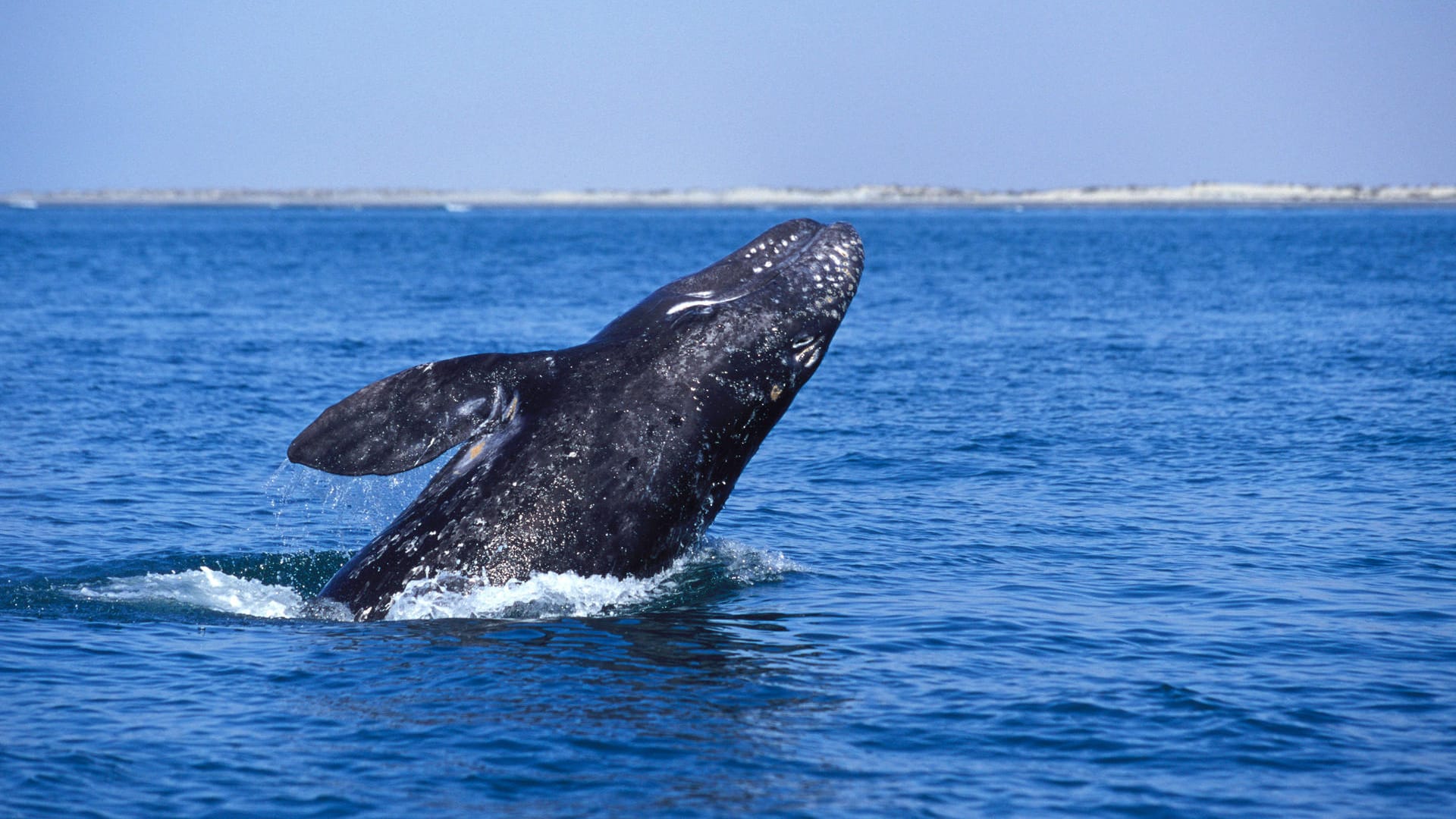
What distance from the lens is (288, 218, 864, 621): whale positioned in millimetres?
9695

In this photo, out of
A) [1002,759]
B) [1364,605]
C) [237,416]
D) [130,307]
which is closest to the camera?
[1002,759]

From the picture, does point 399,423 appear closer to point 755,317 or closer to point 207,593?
point 755,317

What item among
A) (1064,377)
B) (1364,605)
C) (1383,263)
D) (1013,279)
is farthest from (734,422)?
(1383,263)

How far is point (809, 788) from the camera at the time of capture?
7293 millimetres

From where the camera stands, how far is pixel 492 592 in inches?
387

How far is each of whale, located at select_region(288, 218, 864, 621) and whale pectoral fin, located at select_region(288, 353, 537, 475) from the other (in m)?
0.02

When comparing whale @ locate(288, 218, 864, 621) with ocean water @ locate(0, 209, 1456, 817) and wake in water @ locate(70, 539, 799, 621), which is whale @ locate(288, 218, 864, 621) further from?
ocean water @ locate(0, 209, 1456, 817)

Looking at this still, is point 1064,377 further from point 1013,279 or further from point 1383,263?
point 1383,263

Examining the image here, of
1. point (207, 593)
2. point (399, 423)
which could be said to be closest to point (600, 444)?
point (399, 423)

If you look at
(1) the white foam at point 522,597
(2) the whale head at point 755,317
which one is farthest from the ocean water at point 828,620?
(2) the whale head at point 755,317

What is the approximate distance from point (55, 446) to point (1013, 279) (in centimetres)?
4351

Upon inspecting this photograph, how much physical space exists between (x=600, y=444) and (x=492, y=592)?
4.05ft

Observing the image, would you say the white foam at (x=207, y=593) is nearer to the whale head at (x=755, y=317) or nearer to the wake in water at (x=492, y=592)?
the wake in water at (x=492, y=592)

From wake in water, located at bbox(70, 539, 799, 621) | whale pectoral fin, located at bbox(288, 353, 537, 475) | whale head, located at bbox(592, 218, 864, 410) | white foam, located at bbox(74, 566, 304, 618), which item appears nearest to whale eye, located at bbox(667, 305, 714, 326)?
whale head, located at bbox(592, 218, 864, 410)
